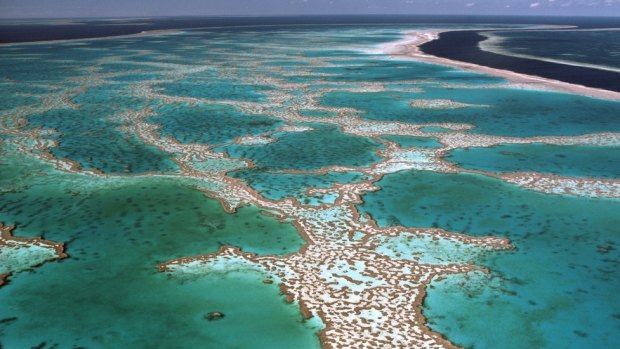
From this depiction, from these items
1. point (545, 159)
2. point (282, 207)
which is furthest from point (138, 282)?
point (545, 159)

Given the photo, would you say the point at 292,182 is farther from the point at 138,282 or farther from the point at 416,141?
the point at 416,141

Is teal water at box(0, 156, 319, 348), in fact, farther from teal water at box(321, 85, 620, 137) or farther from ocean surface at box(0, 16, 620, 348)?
teal water at box(321, 85, 620, 137)

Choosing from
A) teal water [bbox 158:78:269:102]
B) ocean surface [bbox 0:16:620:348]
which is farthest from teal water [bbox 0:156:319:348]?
teal water [bbox 158:78:269:102]

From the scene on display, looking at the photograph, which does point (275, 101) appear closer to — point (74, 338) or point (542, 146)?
point (542, 146)

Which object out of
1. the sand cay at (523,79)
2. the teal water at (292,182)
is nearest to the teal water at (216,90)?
the teal water at (292,182)

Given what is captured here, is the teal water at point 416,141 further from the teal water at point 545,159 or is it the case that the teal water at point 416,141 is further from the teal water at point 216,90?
the teal water at point 216,90
